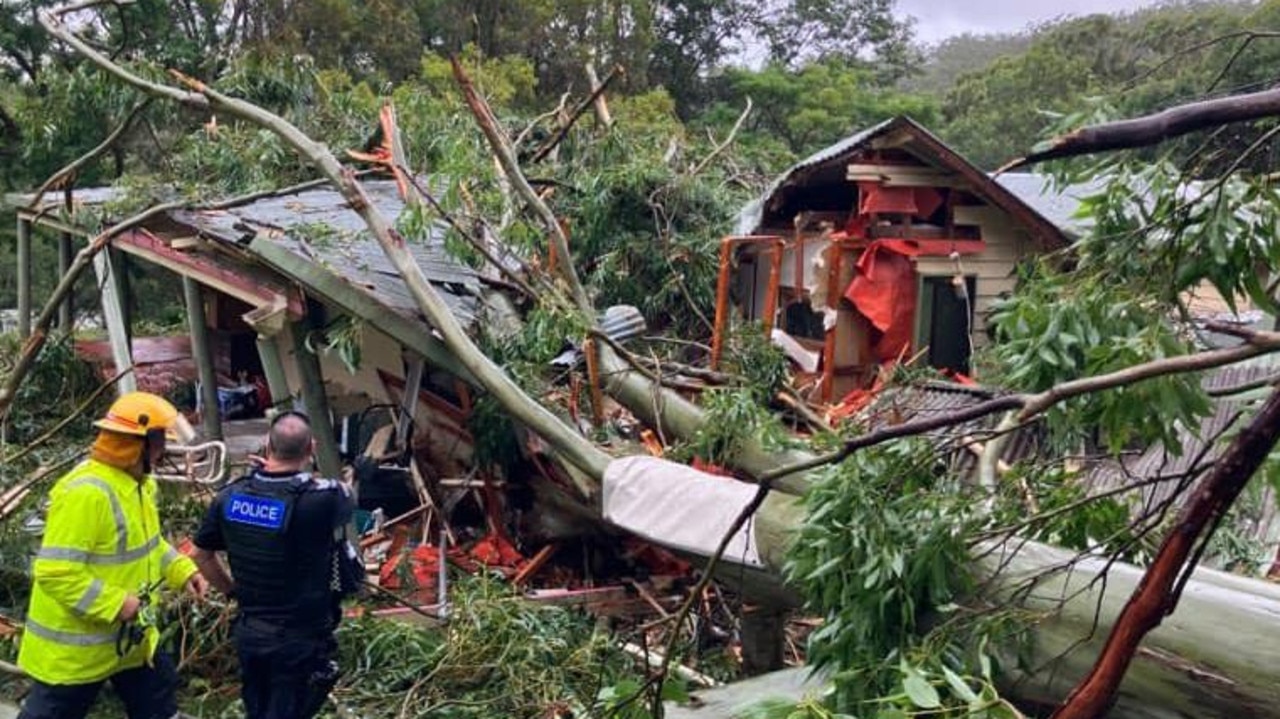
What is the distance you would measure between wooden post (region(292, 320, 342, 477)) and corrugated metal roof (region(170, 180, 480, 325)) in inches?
21.4

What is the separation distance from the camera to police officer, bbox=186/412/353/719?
385cm

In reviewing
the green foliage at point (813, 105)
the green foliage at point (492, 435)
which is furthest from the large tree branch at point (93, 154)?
the green foliage at point (813, 105)

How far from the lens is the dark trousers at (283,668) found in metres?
3.93

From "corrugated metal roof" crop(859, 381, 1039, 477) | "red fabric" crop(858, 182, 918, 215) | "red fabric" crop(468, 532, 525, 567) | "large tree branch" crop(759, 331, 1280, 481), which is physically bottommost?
"red fabric" crop(468, 532, 525, 567)

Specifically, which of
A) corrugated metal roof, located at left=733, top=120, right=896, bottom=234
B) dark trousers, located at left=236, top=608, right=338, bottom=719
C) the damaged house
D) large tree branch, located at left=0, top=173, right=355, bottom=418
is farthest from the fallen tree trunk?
corrugated metal roof, located at left=733, top=120, right=896, bottom=234

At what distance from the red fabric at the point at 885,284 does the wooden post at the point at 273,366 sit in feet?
16.4

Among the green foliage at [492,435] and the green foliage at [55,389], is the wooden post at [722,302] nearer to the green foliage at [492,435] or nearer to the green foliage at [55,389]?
the green foliage at [492,435]

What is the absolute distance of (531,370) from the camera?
21.7ft

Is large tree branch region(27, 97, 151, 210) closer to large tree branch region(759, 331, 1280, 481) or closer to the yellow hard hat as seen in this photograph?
the yellow hard hat

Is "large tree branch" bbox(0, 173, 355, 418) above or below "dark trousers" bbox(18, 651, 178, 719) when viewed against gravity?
above

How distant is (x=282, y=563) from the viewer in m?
3.88

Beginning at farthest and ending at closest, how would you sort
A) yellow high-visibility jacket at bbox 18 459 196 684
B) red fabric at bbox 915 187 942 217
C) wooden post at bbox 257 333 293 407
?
1. red fabric at bbox 915 187 942 217
2. wooden post at bbox 257 333 293 407
3. yellow high-visibility jacket at bbox 18 459 196 684

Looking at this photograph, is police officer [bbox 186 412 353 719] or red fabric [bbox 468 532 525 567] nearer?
police officer [bbox 186 412 353 719]

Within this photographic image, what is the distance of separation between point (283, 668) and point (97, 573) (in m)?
0.73
